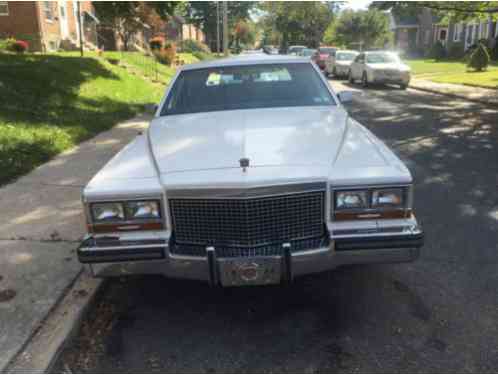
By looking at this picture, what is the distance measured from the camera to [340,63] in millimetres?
25125

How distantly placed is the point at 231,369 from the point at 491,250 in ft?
8.81

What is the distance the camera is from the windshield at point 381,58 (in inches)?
808

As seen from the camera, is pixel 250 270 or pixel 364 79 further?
pixel 364 79

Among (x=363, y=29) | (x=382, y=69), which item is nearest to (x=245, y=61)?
(x=382, y=69)

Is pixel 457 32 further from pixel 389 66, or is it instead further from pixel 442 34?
pixel 389 66

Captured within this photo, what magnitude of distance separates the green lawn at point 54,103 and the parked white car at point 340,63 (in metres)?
10.9

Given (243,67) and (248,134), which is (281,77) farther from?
(248,134)

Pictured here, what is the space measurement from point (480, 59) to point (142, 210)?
1030 inches

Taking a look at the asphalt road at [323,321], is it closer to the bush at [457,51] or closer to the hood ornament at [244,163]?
the hood ornament at [244,163]

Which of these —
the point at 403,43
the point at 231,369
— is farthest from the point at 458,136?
the point at 403,43

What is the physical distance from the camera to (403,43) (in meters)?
57.6

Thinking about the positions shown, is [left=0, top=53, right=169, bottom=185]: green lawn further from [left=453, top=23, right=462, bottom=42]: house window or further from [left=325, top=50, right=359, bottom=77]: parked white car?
[left=453, top=23, right=462, bottom=42]: house window

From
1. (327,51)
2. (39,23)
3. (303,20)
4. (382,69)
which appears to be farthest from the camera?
(303,20)

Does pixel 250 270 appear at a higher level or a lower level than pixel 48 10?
lower
